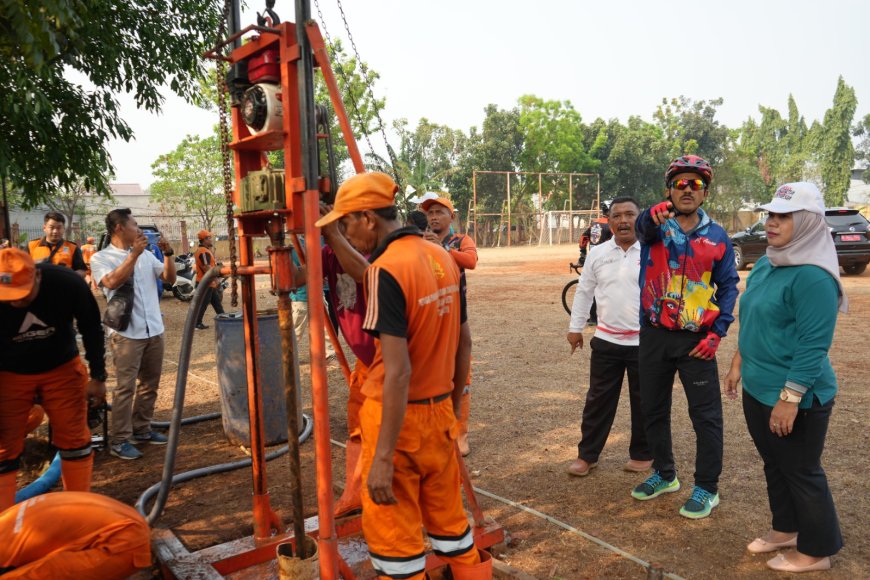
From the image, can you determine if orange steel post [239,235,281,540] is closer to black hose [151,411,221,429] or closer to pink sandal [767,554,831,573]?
pink sandal [767,554,831,573]

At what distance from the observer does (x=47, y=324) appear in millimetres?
3537

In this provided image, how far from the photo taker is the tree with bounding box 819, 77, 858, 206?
48.7m

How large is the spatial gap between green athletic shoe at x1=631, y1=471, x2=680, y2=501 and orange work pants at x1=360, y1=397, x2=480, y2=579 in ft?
6.50

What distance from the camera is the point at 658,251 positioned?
3.82m

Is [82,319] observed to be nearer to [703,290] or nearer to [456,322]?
[456,322]

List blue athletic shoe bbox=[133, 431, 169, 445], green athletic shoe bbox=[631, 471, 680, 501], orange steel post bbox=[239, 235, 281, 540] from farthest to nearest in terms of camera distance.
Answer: blue athletic shoe bbox=[133, 431, 169, 445] < green athletic shoe bbox=[631, 471, 680, 501] < orange steel post bbox=[239, 235, 281, 540]

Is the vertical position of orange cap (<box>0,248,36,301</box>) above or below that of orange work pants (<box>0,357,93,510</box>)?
above

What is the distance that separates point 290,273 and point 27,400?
2.07m

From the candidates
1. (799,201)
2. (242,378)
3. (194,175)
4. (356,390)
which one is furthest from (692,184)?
(194,175)

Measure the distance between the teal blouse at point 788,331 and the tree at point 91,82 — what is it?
222 inches

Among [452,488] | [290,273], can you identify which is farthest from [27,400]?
[452,488]

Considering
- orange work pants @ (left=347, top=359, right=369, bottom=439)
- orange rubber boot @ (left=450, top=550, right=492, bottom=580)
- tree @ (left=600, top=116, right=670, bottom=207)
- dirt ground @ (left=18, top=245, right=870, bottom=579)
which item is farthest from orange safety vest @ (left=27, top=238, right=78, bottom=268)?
tree @ (left=600, top=116, right=670, bottom=207)

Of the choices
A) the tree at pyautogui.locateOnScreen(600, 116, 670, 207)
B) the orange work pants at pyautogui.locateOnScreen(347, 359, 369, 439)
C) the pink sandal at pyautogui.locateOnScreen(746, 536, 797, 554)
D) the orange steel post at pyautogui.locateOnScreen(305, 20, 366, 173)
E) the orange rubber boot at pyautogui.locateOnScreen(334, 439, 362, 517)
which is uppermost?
the tree at pyautogui.locateOnScreen(600, 116, 670, 207)

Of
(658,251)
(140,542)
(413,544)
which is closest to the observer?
(413,544)
